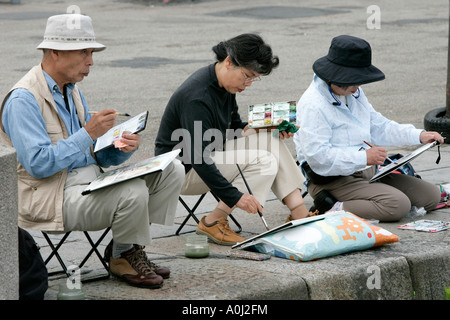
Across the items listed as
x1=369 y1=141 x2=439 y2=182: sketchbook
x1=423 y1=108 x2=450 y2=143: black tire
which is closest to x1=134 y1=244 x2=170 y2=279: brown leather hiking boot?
x1=369 y1=141 x2=439 y2=182: sketchbook

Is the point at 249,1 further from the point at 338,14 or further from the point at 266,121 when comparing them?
the point at 266,121

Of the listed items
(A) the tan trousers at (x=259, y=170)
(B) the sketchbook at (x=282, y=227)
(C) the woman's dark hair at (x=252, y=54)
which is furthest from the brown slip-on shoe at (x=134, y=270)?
(C) the woman's dark hair at (x=252, y=54)

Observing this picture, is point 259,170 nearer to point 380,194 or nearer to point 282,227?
point 282,227

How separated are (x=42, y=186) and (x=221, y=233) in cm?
125

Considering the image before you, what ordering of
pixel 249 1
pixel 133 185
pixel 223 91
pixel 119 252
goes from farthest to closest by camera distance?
pixel 249 1
pixel 223 91
pixel 119 252
pixel 133 185

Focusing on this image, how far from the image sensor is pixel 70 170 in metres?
3.83

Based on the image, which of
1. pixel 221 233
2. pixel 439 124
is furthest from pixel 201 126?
pixel 439 124

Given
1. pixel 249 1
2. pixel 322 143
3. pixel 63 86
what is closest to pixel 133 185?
pixel 63 86

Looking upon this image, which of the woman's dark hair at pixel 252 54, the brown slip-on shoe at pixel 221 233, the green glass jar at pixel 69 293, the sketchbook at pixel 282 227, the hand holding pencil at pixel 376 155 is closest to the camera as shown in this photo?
the green glass jar at pixel 69 293

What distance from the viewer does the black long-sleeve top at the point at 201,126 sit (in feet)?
14.4

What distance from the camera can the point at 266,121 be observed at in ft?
15.7

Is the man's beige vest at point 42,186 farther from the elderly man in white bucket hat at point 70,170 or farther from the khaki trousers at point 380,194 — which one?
the khaki trousers at point 380,194

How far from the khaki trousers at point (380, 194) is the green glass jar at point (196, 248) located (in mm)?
1168

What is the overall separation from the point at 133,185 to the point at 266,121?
1.39 metres
